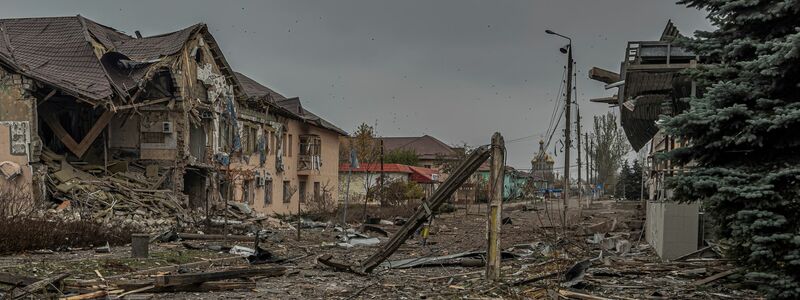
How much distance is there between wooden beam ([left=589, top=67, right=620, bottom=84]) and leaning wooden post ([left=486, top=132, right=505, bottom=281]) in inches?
597

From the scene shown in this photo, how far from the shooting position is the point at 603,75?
26094mm

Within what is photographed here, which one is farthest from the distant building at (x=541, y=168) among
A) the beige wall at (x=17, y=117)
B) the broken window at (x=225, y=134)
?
the beige wall at (x=17, y=117)

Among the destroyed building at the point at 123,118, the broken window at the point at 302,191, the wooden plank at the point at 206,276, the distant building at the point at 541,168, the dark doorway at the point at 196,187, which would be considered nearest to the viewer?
the wooden plank at the point at 206,276

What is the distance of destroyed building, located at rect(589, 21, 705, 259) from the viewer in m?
14.2

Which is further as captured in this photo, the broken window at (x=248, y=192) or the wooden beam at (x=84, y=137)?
the broken window at (x=248, y=192)

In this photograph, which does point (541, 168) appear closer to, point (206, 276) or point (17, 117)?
point (17, 117)

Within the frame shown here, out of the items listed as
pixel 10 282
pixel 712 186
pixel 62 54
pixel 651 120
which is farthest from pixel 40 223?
pixel 651 120

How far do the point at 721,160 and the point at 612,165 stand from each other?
2706 inches

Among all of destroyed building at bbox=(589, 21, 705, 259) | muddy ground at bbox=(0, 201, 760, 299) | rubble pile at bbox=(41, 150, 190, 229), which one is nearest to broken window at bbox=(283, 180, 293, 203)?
rubble pile at bbox=(41, 150, 190, 229)

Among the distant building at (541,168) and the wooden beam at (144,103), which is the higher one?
the wooden beam at (144,103)

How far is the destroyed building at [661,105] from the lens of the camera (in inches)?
559

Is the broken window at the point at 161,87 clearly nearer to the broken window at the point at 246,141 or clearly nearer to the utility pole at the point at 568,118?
the broken window at the point at 246,141

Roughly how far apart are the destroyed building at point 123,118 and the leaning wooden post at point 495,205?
37.3ft

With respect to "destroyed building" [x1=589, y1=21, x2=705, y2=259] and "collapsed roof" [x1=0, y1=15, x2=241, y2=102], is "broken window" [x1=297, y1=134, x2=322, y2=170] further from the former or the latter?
"destroyed building" [x1=589, y1=21, x2=705, y2=259]
